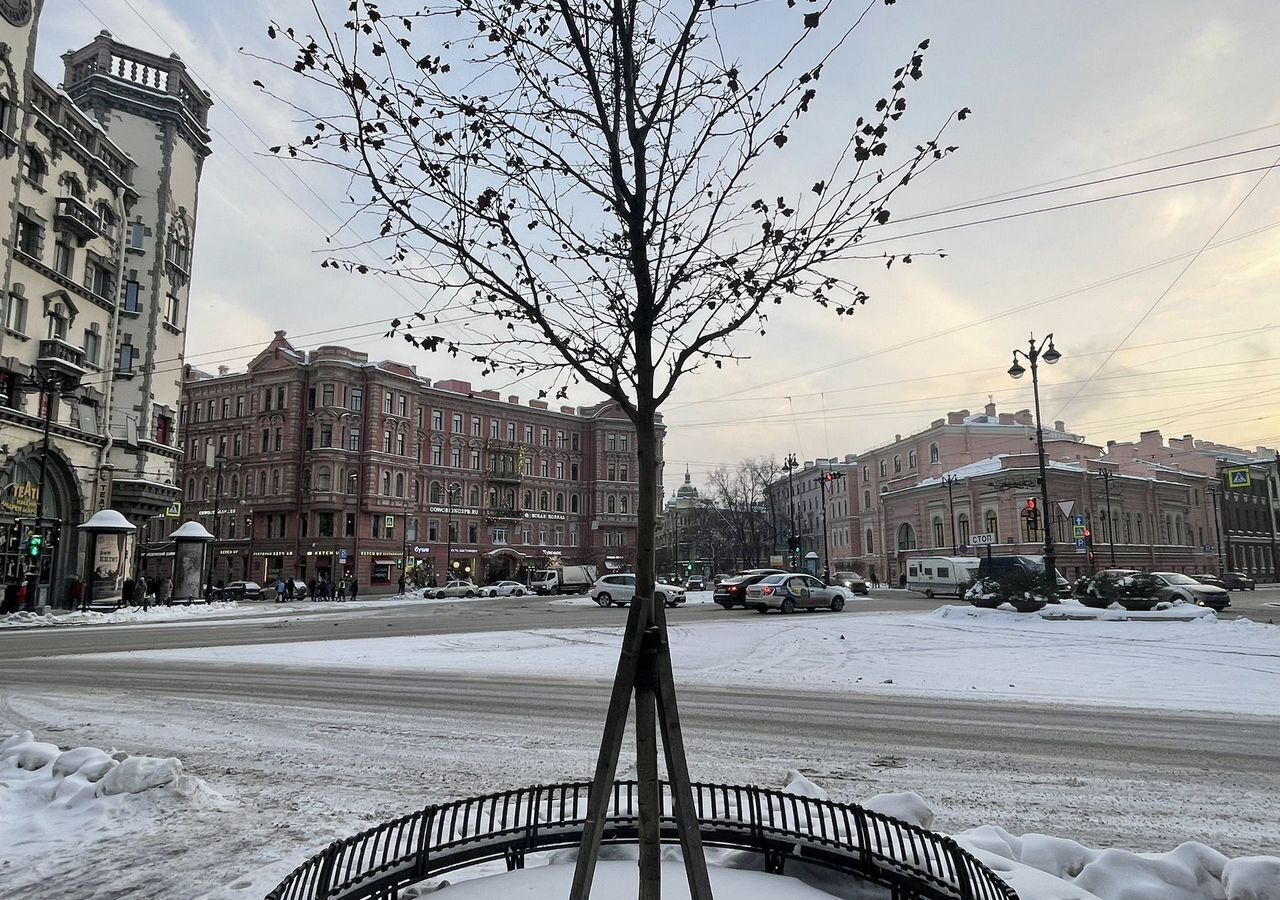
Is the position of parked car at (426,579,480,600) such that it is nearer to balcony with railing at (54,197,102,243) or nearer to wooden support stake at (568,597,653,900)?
balcony with railing at (54,197,102,243)

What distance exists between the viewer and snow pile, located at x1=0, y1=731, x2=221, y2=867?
4.49 m

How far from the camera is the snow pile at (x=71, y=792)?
4.49 metres

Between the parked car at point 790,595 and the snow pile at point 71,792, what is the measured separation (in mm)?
24281

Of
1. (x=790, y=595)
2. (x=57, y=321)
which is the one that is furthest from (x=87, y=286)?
(x=790, y=595)

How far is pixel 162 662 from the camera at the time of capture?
14305 millimetres

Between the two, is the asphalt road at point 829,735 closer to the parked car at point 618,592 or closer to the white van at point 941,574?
the parked car at point 618,592

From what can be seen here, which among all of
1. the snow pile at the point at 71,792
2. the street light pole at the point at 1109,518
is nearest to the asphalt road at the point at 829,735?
the snow pile at the point at 71,792

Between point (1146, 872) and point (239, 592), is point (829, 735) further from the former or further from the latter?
point (239, 592)

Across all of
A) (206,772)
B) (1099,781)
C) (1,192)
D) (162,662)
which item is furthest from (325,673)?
(1,192)

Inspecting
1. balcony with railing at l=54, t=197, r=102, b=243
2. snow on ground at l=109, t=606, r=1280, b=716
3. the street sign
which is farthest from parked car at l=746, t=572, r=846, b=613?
balcony with railing at l=54, t=197, r=102, b=243

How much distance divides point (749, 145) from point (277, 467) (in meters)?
66.1

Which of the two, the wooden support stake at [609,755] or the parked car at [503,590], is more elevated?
the wooden support stake at [609,755]

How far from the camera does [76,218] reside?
106 ft

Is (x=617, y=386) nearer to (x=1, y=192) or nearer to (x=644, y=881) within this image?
(x=644, y=881)
